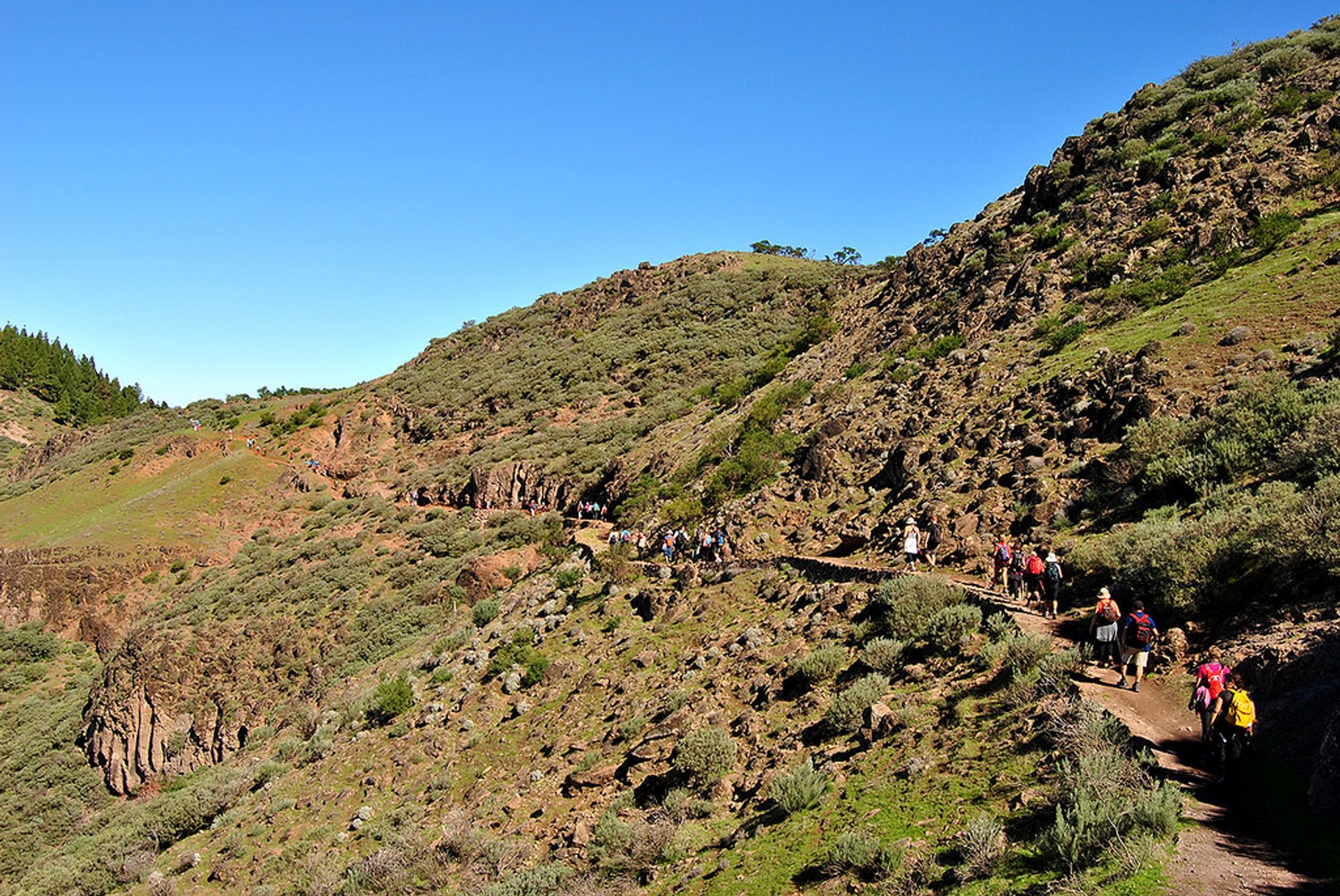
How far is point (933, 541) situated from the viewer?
16.2 m

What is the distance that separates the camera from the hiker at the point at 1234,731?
7473 millimetres

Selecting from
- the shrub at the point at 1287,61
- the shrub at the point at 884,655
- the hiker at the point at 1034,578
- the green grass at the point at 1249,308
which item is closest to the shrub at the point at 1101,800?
the shrub at the point at 884,655

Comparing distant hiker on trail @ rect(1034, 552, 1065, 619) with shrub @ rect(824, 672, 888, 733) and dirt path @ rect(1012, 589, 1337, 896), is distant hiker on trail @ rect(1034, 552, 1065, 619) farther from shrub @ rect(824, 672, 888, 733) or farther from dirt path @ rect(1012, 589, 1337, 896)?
shrub @ rect(824, 672, 888, 733)

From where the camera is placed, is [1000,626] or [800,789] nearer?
[800,789]

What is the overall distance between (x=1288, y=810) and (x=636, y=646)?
502 inches

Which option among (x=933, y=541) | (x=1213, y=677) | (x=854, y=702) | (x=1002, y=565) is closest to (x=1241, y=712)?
(x=1213, y=677)

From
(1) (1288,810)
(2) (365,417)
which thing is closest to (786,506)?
(1) (1288,810)

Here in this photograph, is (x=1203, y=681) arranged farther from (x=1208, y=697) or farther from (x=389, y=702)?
(x=389, y=702)

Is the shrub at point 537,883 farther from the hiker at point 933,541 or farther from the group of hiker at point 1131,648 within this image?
the hiker at point 933,541

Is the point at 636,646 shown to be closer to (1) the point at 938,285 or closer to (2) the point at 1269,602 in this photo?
→ (2) the point at 1269,602

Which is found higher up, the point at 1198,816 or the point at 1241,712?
the point at 1241,712

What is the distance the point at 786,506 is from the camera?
21641 millimetres

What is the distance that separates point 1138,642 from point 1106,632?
1.31ft

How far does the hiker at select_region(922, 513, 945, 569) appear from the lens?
632 inches
